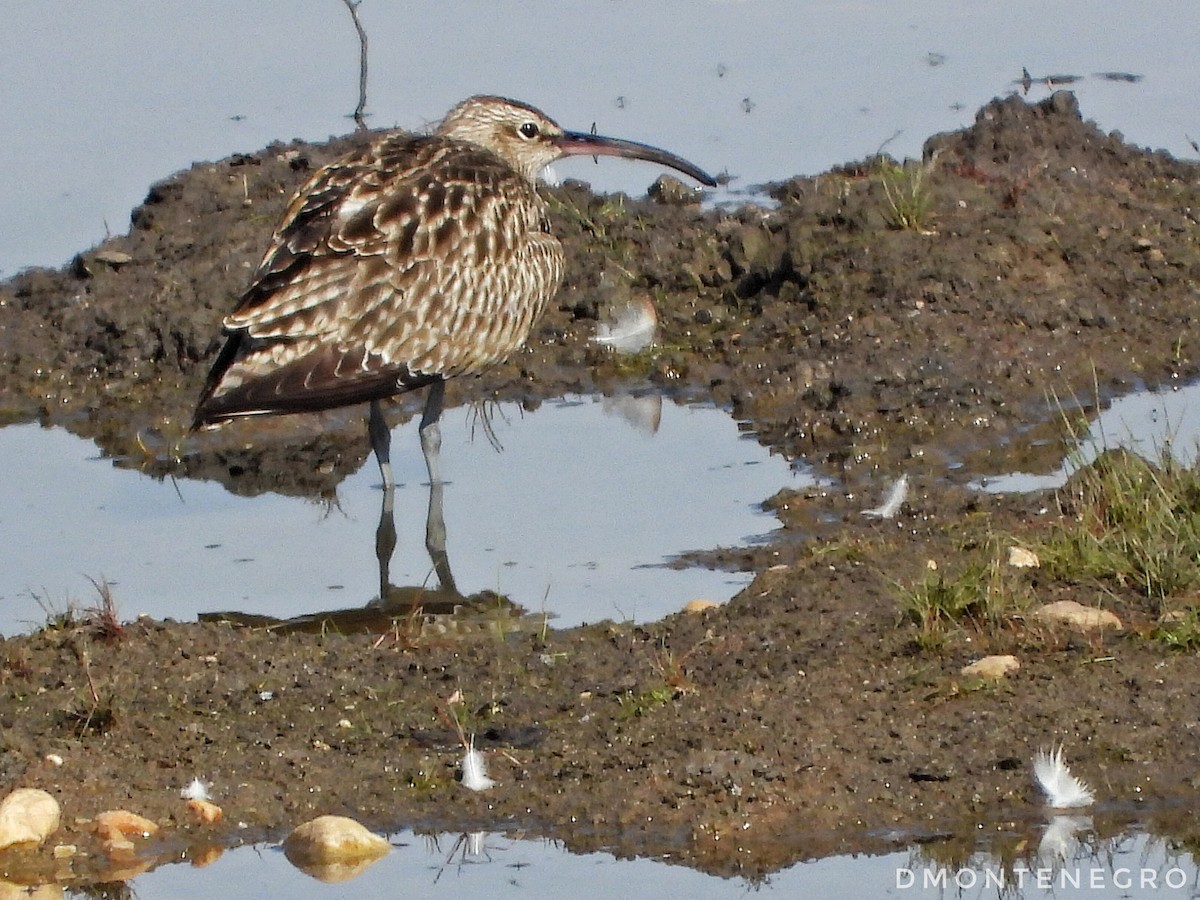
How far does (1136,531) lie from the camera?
7832mm

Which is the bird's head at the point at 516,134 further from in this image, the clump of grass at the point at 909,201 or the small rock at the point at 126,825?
the small rock at the point at 126,825

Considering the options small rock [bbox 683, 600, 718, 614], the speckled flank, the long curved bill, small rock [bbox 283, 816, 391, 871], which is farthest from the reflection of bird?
small rock [bbox 283, 816, 391, 871]

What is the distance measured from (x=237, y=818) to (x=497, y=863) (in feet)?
2.55

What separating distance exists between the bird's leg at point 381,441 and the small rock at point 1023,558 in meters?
2.93

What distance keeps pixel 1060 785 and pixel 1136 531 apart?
5.28 ft

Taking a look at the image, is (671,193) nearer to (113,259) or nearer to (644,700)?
(113,259)

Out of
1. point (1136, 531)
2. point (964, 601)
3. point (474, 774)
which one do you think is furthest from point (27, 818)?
point (1136, 531)

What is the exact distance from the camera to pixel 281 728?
7.23 metres

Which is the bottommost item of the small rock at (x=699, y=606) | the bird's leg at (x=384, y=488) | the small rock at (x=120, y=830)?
the small rock at (x=120, y=830)

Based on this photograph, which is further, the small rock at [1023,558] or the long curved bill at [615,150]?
the long curved bill at [615,150]

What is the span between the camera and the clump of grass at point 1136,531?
7559 millimetres

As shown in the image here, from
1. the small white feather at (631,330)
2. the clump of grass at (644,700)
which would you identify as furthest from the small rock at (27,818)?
the small white feather at (631,330)

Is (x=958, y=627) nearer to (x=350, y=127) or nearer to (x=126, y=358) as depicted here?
(x=126, y=358)

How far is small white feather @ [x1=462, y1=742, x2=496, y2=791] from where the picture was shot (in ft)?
22.0
